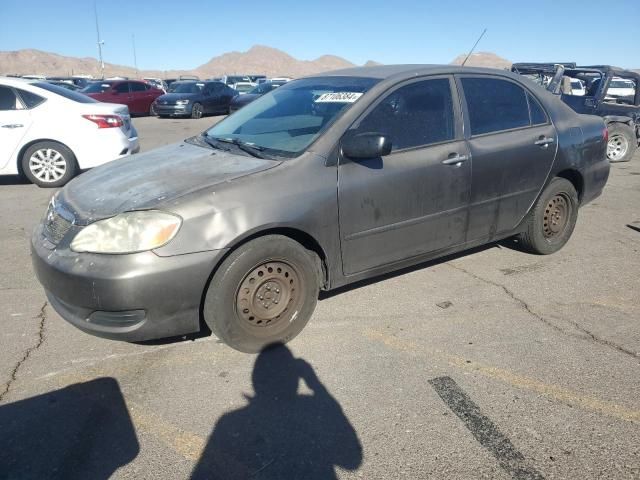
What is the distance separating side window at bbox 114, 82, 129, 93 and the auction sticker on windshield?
764 inches

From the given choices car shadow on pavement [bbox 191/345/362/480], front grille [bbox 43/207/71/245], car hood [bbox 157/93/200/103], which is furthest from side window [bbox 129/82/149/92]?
car shadow on pavement [bbox 191/345/362/480]

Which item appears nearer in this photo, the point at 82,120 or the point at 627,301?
the point at 627,301

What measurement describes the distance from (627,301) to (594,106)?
25.4 ft

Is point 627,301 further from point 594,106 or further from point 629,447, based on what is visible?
point 594,106

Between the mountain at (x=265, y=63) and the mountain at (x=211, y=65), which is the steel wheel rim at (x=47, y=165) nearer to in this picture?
the mountain at (x=211, y=65)

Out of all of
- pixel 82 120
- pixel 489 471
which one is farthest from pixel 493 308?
pixel 82 120

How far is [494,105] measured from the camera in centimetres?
411

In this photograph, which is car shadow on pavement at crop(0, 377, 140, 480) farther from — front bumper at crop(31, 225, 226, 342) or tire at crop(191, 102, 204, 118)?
tire at crop(191, 102, 204, 118)

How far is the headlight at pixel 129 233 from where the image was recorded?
2668mm

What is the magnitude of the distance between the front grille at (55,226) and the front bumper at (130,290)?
8 centimetres

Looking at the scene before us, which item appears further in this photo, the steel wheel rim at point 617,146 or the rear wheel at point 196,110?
the rear wheel at point 196,110

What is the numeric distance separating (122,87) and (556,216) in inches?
791

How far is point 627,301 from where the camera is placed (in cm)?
383

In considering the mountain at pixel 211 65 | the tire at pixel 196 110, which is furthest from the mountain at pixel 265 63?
the tire at pixel 196 110
